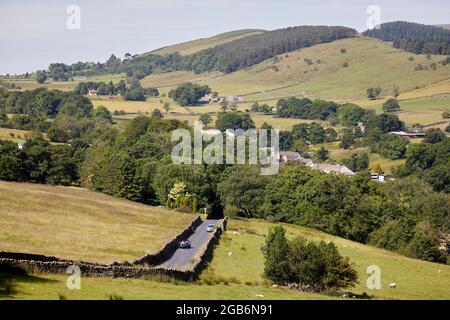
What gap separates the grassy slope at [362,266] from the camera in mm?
45625

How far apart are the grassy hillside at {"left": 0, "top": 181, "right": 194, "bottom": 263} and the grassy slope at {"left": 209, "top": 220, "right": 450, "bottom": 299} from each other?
5.46m

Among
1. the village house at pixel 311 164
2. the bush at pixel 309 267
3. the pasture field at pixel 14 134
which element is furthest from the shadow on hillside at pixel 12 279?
the village house at pixel 311 164

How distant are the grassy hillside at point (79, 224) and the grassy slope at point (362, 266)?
5461 mm

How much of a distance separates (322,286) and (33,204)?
36305 millimetres

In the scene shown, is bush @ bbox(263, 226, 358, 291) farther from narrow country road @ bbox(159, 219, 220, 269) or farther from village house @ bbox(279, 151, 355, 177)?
village house @ bbox(279, 151, 355, 177)

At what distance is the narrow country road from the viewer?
46.2m

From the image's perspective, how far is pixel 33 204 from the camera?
2702 inches

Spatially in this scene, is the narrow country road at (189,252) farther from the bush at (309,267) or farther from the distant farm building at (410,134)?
the distant farm building at (410,134)

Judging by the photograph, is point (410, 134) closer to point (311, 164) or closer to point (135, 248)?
point (311, 164)

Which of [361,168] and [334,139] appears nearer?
[361,168]

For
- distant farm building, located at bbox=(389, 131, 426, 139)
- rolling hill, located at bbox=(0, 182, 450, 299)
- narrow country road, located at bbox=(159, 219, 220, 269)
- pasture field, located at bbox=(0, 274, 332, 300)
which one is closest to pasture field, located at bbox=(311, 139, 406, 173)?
distant farm building, located at bbox=(389, 131, 426, 139)

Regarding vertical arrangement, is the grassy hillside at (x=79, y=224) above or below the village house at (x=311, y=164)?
above
